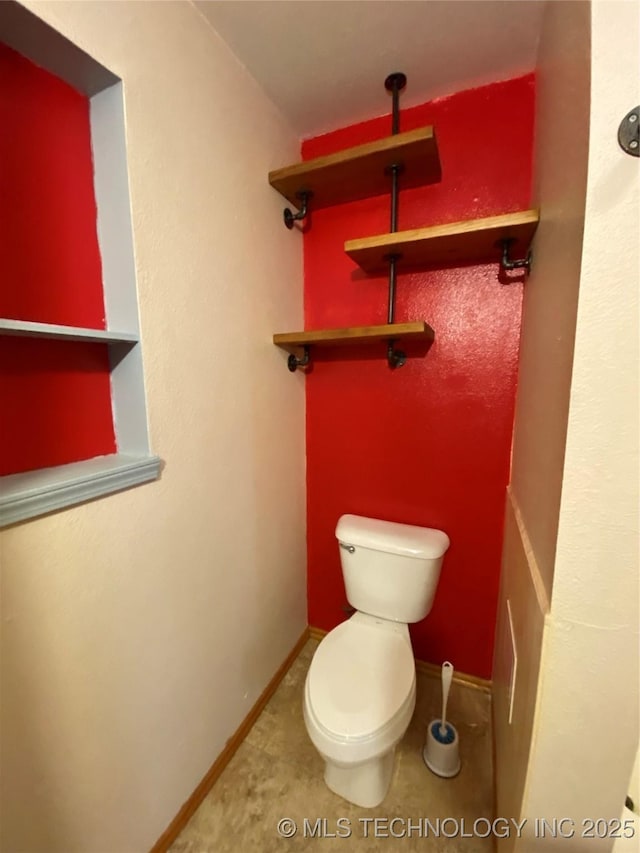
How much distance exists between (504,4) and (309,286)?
956 mm

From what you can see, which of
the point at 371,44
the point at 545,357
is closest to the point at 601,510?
the point at 545,357

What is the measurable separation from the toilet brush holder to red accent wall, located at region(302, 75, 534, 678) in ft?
1.13

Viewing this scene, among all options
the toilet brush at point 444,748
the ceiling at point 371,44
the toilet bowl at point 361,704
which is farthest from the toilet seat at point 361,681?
the ceiling at point 371,44

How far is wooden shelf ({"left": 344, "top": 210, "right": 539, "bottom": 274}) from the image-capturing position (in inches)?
41.0

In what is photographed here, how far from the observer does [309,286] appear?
1568mm

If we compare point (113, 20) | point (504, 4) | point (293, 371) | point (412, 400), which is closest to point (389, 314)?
point (412, 400)

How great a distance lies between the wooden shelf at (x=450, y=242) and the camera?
1.04m

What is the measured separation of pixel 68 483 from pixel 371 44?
1440mm

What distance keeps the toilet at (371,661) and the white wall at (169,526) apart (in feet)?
1.11

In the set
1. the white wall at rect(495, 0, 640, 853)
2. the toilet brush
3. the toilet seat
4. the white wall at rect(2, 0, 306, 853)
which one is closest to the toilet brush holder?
the toilet brush

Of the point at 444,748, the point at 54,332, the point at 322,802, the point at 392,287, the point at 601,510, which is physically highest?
the point at 392,287

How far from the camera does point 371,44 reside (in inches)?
42.1

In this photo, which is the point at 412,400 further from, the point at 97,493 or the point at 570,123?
the point at 97,493

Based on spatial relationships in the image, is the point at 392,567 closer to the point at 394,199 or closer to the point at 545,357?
the point at 545,357
